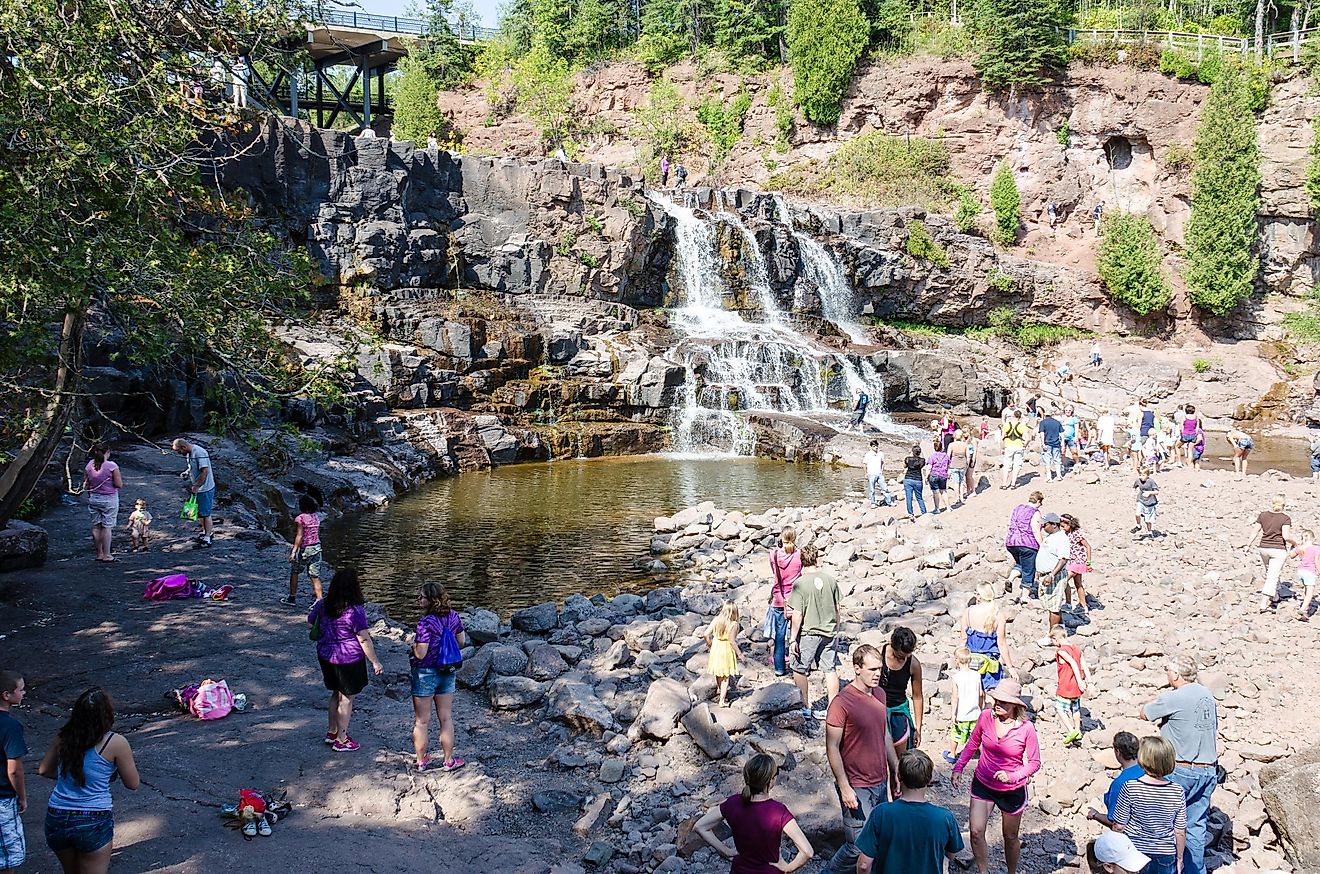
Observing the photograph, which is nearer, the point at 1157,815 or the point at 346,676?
the point at 1157,815

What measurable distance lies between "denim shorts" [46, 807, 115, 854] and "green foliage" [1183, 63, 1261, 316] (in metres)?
47.5

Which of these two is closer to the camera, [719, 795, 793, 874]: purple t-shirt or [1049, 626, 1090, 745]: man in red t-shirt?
[719, 795, 793, 874]: purple t-shirt

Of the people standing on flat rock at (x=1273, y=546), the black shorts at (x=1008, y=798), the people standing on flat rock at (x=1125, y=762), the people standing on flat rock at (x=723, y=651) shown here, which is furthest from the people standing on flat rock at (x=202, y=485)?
the people standing on flat rock at (x=1273, y=546)

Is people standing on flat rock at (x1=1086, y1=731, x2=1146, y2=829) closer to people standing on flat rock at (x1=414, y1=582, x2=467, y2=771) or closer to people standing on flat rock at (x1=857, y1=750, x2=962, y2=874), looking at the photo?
people standing on flat rock at (x1=857, y1=750, x2=962, y2=874)

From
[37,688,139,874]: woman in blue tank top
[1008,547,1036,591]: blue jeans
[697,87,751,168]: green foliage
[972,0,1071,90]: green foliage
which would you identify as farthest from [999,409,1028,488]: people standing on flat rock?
[697,87,751,168]: green foliage

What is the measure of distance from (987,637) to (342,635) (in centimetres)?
656

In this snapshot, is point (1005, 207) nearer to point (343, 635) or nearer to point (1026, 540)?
point (1026, 540)

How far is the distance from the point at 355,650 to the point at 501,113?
187 ft

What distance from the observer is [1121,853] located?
18.8 ft

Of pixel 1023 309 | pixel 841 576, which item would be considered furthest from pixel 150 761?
pixel 1023 309

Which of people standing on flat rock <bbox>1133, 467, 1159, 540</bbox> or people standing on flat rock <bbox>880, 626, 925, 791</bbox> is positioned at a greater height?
people standing on flat rock <bbox>880, 626, 925, 791</bbox>

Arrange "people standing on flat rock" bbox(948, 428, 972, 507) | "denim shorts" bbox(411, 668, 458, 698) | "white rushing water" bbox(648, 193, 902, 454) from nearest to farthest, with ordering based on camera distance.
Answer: "denim shorts" bbox(411, 668, 458, 698), "people standing on flat rock" bbox(948, 428, 972, 507), "white rushing water" bbox(648, 193, 902, 454)

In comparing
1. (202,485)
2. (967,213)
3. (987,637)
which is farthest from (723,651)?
(967,213)

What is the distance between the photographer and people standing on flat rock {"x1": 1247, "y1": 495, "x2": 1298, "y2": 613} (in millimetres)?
11594
